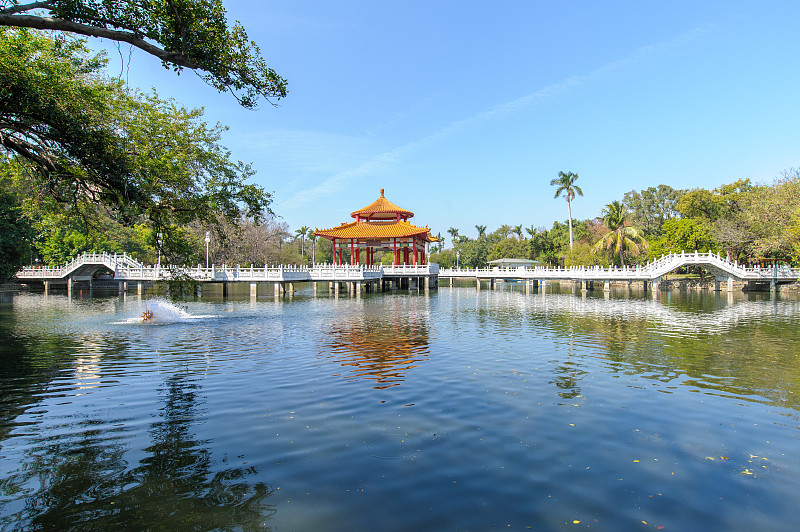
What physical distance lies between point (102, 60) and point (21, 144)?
15245mm

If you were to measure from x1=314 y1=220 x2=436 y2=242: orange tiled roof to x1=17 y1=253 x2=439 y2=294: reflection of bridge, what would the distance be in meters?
3.31

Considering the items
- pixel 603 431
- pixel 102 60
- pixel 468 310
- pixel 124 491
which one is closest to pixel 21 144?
pixel 124 491

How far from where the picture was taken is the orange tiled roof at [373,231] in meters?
43.6

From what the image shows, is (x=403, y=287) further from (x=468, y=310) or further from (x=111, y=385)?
(x=111, y=385)

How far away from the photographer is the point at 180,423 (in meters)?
6.59

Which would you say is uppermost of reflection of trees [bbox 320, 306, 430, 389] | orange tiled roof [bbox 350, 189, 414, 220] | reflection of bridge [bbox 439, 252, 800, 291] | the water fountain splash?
orange tiled roof [bbox 350, 189, 414, 220]

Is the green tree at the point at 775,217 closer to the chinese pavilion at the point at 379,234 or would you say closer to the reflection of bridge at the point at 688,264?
the reflection of bridge at the point at 688,264

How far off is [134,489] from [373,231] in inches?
1589

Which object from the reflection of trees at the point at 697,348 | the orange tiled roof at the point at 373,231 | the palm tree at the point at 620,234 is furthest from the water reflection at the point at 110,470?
the palm tree at the point at 620,234

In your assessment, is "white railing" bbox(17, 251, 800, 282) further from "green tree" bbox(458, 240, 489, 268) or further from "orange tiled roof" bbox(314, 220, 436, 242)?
"green tree" bbox(458, 240, 489, 268)

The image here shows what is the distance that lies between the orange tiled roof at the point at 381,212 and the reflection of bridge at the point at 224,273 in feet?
20.4

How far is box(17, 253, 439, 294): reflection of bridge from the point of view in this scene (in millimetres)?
33719

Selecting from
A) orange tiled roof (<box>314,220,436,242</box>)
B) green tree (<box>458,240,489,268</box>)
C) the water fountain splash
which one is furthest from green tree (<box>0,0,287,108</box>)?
green tree (<box>458,240,489,268</box>)

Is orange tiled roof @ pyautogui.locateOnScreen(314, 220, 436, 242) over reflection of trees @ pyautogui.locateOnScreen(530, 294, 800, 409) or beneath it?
over
